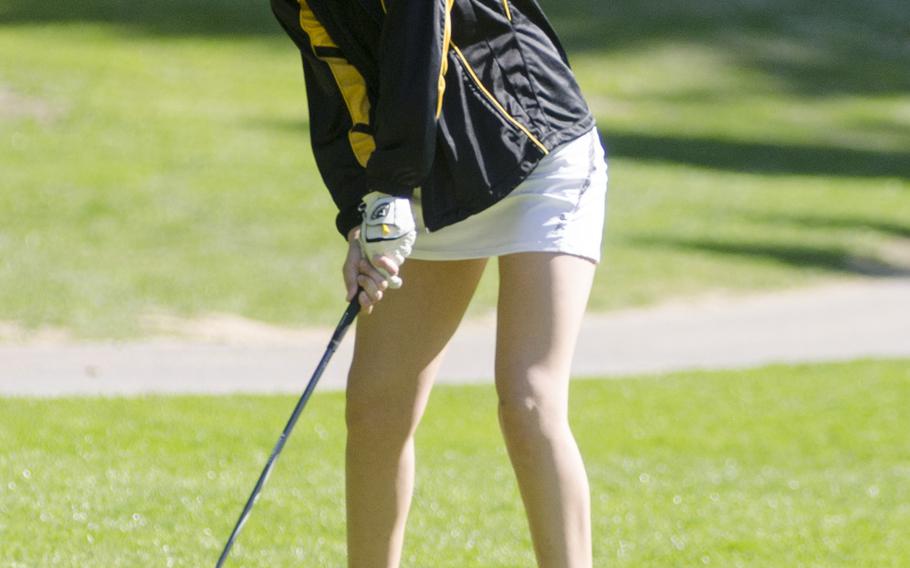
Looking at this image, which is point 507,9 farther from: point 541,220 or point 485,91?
point 541,220

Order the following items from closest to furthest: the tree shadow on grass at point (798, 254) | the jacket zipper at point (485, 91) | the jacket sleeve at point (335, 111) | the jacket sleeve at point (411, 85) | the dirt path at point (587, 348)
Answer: the jacket sleeve at point (411, 85) < the jacket zipper at point (485, 91) < the jacket sleeve at point (335, 111) < the dirt path at point (587, 348) < the tree shadow on grass at point (798, 254)

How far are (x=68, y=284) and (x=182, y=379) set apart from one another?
10.1 feet

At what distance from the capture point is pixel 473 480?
6363 mm

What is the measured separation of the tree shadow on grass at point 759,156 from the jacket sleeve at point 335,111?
16763 millimetres

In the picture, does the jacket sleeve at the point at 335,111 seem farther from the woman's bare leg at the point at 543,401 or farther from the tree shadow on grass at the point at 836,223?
the tree shadow on grass at the point at 836,223

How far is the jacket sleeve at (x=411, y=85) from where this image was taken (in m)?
3.29

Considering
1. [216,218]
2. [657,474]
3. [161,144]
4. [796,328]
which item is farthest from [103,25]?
[657,474]

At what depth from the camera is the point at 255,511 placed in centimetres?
545

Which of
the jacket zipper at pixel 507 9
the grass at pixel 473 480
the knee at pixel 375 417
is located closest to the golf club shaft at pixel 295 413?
the knee at pixel 375 417

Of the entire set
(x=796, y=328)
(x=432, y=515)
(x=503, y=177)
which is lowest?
(x=796, y=328)

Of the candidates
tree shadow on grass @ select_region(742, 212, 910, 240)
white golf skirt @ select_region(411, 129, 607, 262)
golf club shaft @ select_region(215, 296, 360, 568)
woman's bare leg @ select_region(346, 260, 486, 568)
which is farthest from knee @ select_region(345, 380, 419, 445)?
tree shadow on grass @ select_region(742, 212, 910, 240)

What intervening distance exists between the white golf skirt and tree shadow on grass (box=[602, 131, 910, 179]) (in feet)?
55.2

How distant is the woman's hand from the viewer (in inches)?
136

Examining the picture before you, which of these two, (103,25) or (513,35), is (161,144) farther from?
(513,35)
